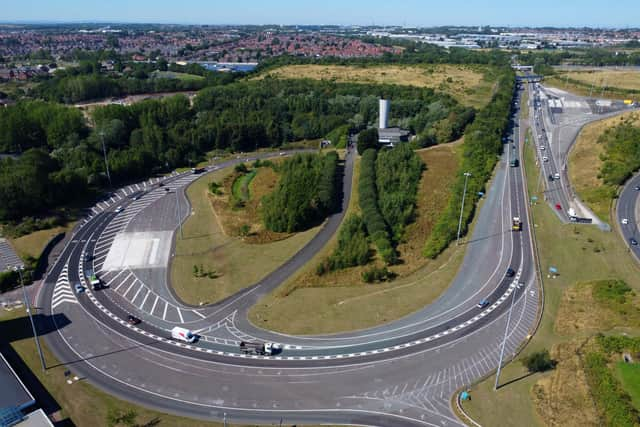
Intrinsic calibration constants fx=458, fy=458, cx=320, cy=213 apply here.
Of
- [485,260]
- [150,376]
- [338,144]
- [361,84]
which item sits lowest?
[150,376]

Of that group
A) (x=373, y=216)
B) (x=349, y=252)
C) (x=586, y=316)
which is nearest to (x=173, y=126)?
→ (x=373, y=216)

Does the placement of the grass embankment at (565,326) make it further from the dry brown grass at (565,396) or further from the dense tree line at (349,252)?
the dense tree line at (349,252)

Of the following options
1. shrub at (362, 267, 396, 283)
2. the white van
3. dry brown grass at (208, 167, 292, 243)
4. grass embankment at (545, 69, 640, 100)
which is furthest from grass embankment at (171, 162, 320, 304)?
grass embankment at (545, 69, 640, 100)

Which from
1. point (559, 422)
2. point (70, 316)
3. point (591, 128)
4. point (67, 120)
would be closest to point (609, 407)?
point (559, 422)

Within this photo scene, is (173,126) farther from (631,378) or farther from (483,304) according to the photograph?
(631,378)

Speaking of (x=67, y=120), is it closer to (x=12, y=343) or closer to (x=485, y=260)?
(x=12, y=343)

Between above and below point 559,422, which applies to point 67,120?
above
